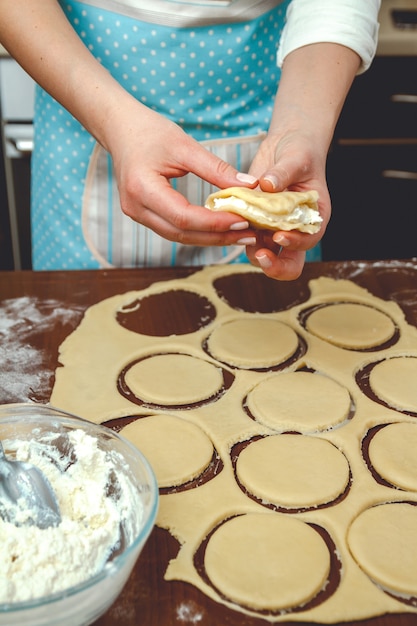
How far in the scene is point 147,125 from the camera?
105 cm

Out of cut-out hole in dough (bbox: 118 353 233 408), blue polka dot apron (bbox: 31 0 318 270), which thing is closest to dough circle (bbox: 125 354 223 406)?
cut-out hole in dough (bbox: 118 353 233 408)

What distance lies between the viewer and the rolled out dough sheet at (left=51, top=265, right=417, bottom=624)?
76 cm

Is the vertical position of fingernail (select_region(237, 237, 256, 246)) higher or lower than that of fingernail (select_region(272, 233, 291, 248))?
lower

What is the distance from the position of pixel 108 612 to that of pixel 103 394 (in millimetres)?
417

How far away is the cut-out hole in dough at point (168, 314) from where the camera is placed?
1.25m

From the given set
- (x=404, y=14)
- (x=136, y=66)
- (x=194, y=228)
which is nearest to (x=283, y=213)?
(x=194, y=228)

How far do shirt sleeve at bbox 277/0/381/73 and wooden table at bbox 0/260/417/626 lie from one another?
44 cm

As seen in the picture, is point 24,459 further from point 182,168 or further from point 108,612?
point 182,168

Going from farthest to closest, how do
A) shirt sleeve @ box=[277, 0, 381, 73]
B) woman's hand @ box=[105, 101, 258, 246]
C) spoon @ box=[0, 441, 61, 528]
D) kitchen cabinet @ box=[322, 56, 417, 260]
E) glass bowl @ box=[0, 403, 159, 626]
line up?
kitchen cabinet @ box=[322, 56, 417, 260], shirt sleeve @ box=[277, 0, 381, 73], woman's hand @ box=[105, 101, 258, 246], spoon @ box=[0, 441, 61, 528], glass bowl @ box=[0, 403, 159, 626]

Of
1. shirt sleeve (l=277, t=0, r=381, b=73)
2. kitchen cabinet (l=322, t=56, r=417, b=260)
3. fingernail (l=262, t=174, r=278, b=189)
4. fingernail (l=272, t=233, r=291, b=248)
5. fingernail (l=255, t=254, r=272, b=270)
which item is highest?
shirt sleeve (l=277, t=0, r=381, b=73)

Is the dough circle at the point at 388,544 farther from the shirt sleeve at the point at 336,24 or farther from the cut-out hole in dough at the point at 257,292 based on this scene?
the shirt sleeve at the point at 336,24

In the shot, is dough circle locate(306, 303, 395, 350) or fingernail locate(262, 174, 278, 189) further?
dough circle locate(306, 303, 395, 350)

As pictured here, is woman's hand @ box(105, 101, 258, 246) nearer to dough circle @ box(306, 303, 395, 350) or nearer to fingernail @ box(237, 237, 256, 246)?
fingernail @ box(237, 237, 256, 246)

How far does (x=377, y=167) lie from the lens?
2428mm
